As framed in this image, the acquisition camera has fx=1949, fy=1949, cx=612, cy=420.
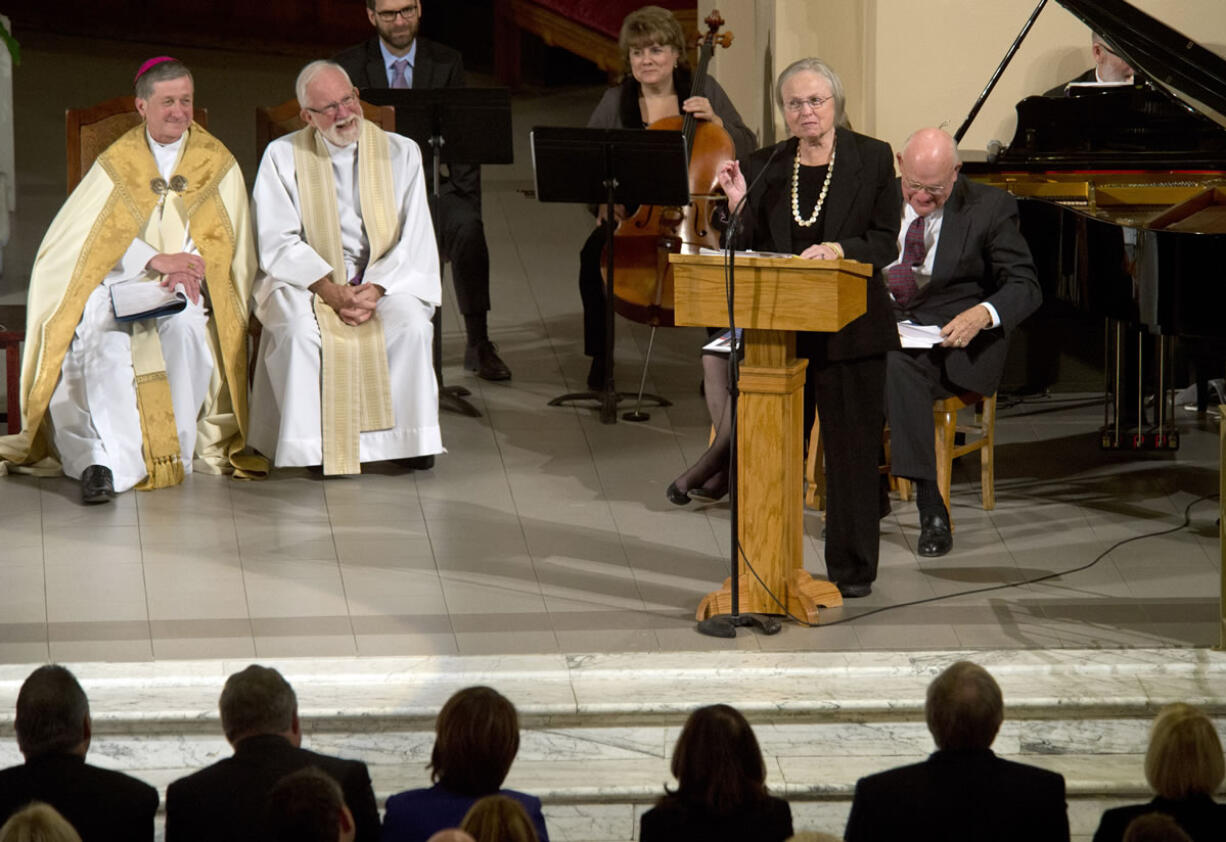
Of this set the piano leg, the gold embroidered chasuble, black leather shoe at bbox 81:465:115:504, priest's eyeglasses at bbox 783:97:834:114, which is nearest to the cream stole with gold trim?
the gold embroidered chasuble

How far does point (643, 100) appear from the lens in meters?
8.09

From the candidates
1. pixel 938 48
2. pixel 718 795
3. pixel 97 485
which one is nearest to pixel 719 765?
pixel 718 795

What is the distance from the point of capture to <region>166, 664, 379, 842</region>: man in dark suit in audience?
362cm

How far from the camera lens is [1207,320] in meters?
6.39

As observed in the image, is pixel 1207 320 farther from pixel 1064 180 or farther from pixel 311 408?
pixel 311 408

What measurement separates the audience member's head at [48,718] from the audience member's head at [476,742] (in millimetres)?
729

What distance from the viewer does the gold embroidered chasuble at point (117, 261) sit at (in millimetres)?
7055

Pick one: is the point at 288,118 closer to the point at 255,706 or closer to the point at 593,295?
the point at 593,295

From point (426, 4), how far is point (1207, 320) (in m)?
9.66

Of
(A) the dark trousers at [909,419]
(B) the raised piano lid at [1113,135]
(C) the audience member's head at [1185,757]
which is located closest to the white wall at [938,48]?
(B) the raised piano lid at [1113,135]

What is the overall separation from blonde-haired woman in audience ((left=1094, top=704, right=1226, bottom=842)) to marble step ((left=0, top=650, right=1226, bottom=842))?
130cm

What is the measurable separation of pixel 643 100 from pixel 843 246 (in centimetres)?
255

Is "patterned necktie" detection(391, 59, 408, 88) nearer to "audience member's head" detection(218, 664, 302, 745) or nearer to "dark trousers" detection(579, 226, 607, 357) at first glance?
"dark trousers" detection(579, 226, 607, 357)

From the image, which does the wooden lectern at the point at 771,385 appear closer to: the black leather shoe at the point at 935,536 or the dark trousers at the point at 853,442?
the dark trousers at the point at 853,442
